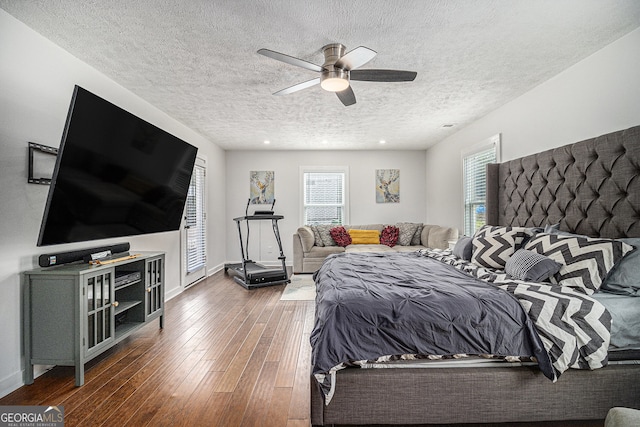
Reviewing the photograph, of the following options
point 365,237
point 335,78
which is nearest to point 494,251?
point 335,78

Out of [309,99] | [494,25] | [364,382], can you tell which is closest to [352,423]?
[364,382]

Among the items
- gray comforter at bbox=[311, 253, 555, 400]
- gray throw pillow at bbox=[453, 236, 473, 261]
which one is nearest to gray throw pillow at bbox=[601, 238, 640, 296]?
gray comforter at bbox=[311, 253, 555, 400]

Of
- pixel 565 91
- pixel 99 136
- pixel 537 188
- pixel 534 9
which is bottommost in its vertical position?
pixel 537 188

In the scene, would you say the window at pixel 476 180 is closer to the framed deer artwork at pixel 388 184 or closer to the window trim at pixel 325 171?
the framed deer artwork at pixel 388 184

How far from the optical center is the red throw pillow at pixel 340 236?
20.1ft

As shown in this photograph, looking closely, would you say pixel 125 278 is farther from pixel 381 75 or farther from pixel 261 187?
pixel 261 187

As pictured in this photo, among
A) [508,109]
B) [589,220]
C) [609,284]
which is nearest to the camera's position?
[609,284]

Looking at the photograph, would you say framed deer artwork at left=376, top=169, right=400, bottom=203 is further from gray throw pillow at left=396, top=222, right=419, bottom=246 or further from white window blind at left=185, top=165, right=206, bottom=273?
white window blind at left=185, top=165, right=206, bottom=273

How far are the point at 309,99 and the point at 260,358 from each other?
275 cm

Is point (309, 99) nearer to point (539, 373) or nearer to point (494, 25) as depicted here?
point (494, 25)

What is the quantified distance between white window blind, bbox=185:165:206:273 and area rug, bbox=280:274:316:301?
1.61m

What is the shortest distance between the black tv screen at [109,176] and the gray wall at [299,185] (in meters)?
3.36

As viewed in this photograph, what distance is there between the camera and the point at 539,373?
1707 millimetres

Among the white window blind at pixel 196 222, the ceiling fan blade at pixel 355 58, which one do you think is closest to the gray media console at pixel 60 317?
the ceiling fan blade at pixel 355 58
